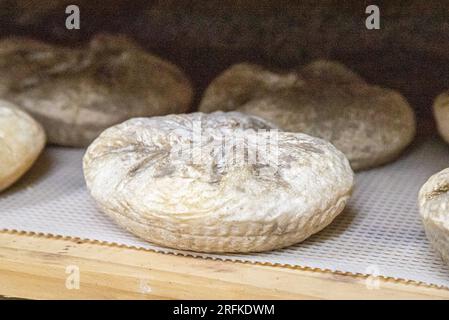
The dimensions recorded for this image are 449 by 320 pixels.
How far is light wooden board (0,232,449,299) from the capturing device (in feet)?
3.73

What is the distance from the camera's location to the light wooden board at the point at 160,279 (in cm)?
114

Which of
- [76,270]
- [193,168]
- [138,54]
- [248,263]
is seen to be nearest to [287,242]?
[248,263]

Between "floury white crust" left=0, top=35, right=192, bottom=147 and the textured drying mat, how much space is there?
0.31 feet

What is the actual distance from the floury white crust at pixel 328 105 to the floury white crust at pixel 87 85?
126 millimetres

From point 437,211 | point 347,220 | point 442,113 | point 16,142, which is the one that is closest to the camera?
point 437,211

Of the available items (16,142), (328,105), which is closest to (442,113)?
(328,105)

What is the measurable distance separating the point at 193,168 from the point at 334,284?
0.29 metres

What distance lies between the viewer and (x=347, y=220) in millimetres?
1404

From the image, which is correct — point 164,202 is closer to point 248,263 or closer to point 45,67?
point 248,263

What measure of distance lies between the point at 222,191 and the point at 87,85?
2.20ft

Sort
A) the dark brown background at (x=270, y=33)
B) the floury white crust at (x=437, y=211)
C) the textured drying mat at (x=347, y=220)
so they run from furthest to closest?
the dark brown background at (x=270, y=33), the textured drying mat at (x=347, y=220), the floury white crust at (x=437, y=211)

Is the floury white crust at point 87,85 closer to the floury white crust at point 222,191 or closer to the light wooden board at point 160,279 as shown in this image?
the floury white crust at point 222,191

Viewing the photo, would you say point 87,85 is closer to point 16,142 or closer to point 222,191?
point 16,142

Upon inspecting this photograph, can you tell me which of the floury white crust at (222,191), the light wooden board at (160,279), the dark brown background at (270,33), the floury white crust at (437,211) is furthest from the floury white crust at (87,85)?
the floury white crust at (437,211)
